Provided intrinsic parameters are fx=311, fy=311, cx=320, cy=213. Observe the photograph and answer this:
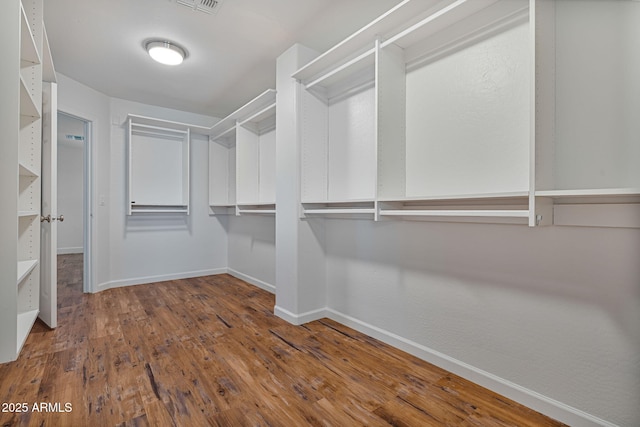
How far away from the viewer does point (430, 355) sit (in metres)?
2.11

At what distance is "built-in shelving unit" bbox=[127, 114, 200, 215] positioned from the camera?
4.28 metres

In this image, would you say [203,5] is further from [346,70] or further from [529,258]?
[529,258]

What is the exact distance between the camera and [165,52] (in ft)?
9.32

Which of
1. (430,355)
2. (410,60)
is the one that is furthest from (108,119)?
(430,355)

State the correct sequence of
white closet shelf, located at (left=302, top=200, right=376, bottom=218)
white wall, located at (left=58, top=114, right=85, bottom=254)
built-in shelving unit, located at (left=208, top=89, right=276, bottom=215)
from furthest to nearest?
white wall, located at (left=58, top=114, right=85, bottom=254) < built-in shelving unit, located at (left=208, top=89, right=276, bottom=215) < white closet shelf, located at (left=302, top=200, right=376, bottom=218)

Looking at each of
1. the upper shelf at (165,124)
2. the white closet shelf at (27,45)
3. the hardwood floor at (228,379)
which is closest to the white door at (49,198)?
the hardwood floor at (228,379)

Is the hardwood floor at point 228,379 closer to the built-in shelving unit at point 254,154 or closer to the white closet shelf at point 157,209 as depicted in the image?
the built-in shelving unit at point 254,154

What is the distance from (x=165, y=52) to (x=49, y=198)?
166cm

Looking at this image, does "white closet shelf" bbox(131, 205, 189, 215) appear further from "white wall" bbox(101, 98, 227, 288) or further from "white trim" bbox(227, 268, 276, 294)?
"white trim" bbox(227, 268, 276, 294)

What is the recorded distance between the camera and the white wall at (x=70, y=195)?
7.30 m

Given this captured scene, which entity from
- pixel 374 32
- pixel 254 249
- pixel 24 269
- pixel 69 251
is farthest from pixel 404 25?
pixel 69 251

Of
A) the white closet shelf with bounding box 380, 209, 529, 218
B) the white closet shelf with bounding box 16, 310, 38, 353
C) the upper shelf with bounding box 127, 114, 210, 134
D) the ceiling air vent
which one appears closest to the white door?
the white closet shelf with bounding box 16, 310, 38, 353

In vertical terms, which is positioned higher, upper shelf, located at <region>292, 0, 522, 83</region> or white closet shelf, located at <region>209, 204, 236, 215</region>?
upper shelf, located at <region>292, 0, 522, 83</region>

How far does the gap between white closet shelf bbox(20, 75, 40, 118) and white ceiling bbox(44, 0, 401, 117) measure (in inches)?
32.4
